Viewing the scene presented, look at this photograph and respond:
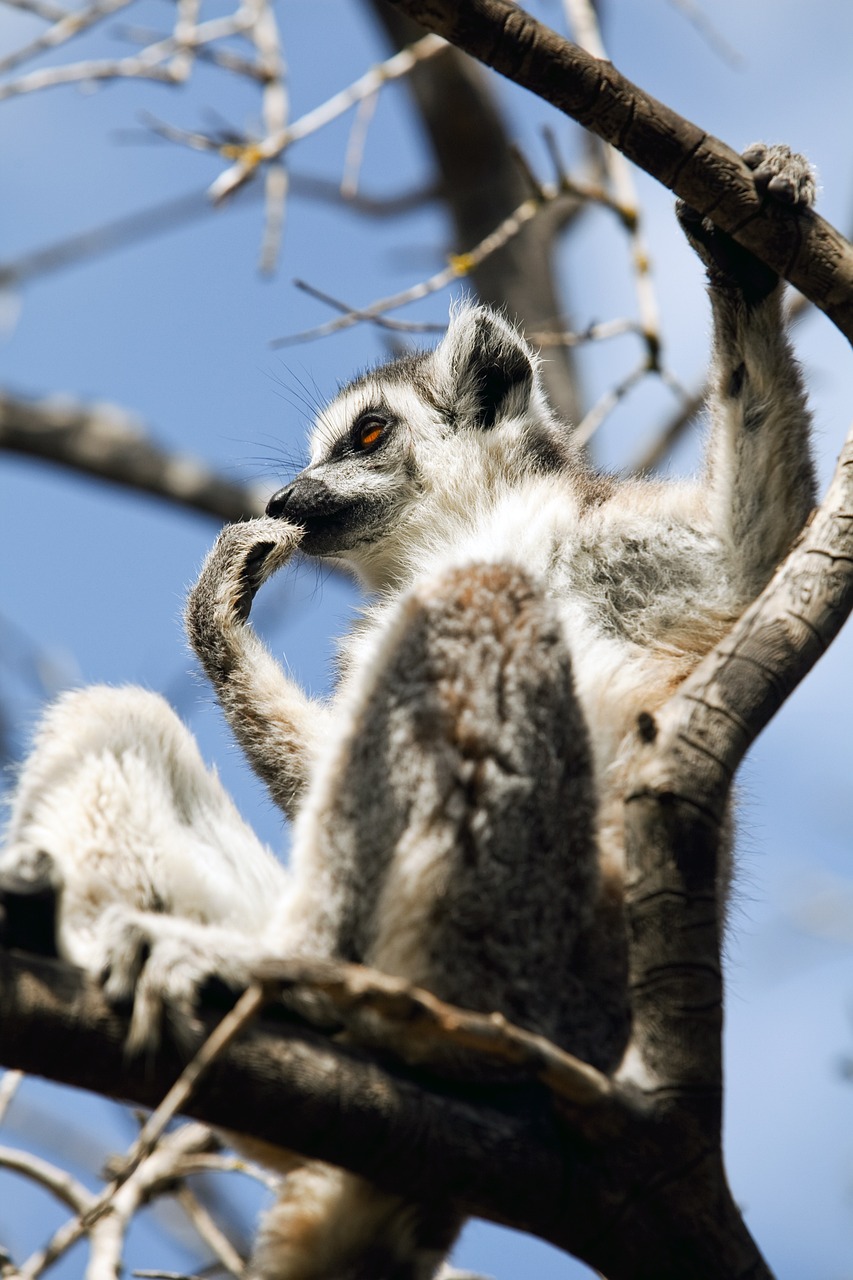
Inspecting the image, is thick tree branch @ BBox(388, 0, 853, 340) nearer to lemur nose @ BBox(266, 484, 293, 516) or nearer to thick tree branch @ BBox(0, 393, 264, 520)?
lemur nose @ BBox(266, 484, 293, 516)

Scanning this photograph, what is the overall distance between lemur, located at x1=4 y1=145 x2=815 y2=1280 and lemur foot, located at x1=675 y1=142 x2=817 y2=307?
0.01 m

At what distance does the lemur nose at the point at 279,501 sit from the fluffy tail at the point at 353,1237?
13.0 feet

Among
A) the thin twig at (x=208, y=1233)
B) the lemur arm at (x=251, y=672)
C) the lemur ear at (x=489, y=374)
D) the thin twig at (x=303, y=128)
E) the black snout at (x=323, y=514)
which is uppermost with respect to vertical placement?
the thin twig at (x=303, y=128)

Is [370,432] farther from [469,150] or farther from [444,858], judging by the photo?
[469,150]

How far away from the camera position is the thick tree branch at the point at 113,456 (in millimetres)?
14164

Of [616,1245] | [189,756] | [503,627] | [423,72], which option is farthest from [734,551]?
[423,72]

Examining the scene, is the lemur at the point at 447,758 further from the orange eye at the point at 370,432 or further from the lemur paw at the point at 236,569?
the orange eye at the point at 370,432

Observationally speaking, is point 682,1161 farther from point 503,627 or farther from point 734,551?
point 734,551

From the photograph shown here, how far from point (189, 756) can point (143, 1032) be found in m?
2.22

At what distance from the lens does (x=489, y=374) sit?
8055 mm

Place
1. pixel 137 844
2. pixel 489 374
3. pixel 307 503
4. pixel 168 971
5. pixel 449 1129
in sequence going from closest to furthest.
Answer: pixel 449 1129, pixel 168 971, pixel 137 844, pixel 307 503, pixel 489 374

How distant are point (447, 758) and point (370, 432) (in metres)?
3.67

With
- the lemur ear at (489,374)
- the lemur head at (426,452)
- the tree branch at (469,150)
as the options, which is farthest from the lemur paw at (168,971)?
the tree branch at (469,150)

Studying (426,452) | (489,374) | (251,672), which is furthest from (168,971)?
(489,374)
